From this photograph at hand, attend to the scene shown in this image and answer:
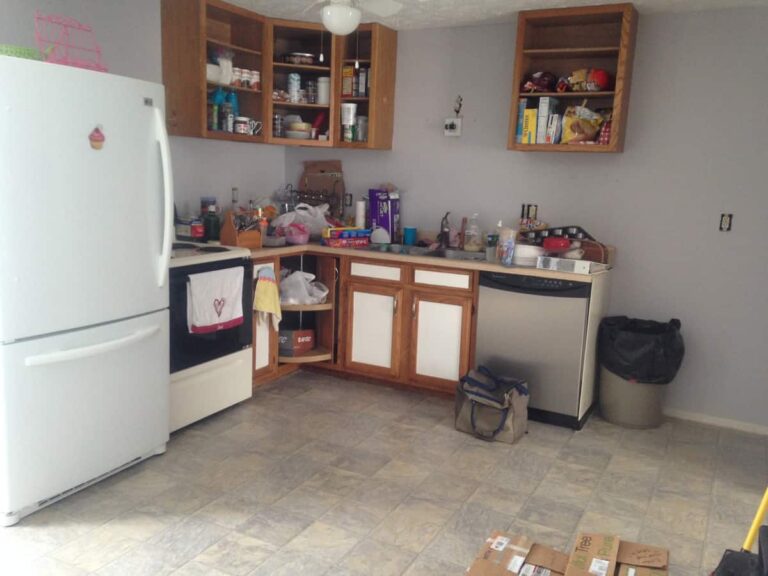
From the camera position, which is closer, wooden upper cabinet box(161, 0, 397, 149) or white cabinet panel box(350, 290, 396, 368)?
wooden upper cabinet box(161, 0, 397, 149)

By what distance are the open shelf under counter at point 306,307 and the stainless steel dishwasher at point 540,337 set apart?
103 cm

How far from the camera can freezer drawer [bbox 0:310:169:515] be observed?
2.42 m

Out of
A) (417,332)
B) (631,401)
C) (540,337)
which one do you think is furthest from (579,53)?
(631,401)

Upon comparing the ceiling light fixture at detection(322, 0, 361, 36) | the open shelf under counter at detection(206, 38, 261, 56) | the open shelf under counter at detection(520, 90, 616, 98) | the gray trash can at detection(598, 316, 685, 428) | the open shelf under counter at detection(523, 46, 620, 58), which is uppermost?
the open shelf under counter at detection(523, 46, 620, 58)

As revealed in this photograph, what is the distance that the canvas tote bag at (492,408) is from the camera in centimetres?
342

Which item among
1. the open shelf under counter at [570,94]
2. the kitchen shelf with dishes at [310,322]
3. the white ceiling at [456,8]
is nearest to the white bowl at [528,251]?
the open shelf under counter at [570,94]

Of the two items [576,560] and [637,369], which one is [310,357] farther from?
[576,560]

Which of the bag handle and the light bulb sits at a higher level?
the light bulb

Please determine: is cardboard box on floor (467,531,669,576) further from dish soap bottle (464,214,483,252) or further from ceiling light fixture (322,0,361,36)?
dish soap bottle (464,214,483,252)

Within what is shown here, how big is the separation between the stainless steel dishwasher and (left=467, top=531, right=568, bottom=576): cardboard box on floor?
196 cm

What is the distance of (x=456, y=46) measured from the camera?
434cm

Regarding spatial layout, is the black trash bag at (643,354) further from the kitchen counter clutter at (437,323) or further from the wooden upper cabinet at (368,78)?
the wooden upper cabinet at (368,78)

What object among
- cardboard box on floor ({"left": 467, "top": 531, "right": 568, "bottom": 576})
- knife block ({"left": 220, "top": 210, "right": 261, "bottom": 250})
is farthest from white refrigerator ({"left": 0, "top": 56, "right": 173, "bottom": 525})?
cardboard box on floor ({"left": 467, "top": 531, "right": 568, "bottom": 576})

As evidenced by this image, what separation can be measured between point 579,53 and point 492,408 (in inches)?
83.7
